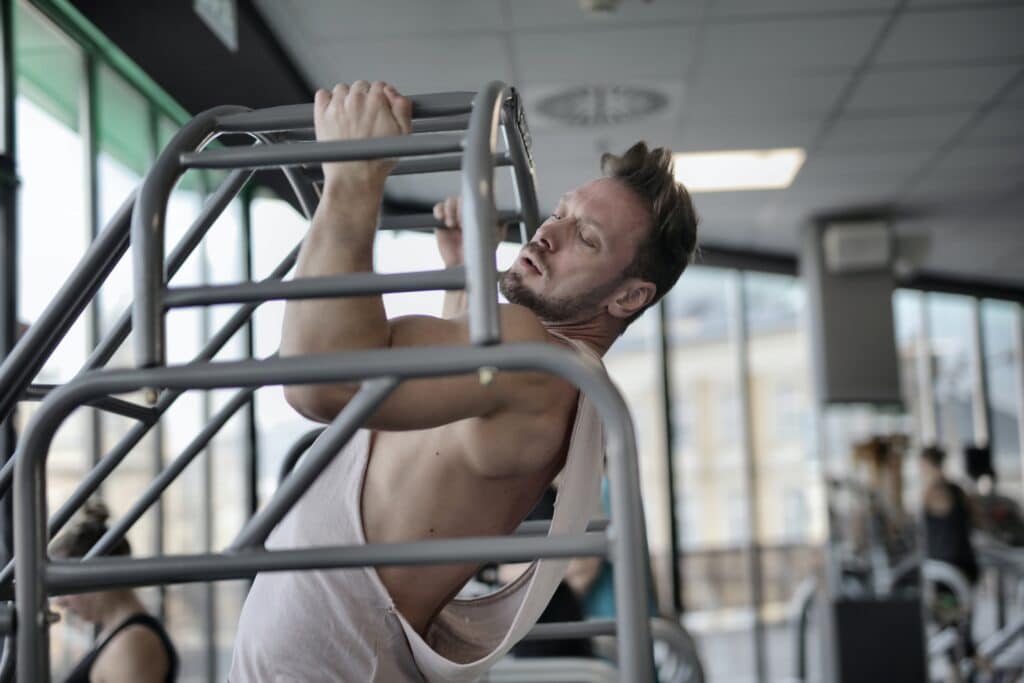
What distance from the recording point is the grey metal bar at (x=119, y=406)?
3.39 ft

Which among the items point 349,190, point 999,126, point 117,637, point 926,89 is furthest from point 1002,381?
point 349,190

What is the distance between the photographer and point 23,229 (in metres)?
2.88

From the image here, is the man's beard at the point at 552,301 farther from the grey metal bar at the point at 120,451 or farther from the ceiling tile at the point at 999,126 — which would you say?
the ceiling tile at the point at 999,126

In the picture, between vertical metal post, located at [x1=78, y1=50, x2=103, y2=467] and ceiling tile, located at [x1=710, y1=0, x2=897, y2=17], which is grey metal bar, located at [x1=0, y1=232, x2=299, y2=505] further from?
ceiling tile, located at [x1=710, y1=0, x2=897, y2=17]

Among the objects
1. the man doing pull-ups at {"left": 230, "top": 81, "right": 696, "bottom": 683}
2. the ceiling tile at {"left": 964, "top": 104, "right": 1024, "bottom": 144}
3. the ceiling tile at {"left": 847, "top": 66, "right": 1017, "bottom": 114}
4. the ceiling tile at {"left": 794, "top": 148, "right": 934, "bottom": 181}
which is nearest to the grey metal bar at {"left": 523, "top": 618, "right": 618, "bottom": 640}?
the man doing pull-ups at {"left": 230, "top": 81, "right": 696, "bottom": 683}

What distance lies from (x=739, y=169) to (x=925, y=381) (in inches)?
141

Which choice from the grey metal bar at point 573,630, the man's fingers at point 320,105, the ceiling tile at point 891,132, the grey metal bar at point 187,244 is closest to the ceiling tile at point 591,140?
the ceiling tile at point 891,132

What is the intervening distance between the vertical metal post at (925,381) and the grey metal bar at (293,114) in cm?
775

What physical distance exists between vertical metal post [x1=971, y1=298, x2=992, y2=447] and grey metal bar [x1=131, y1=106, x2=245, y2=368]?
856cm

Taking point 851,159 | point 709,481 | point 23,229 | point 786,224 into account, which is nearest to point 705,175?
point 851,159

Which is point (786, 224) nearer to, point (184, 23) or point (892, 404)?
point (892, 404)

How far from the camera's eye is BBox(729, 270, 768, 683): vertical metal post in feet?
23.2

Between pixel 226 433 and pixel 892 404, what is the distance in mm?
3830

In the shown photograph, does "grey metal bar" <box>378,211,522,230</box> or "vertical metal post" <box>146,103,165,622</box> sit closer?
"grey metal bar" <box>378,211,522,230</box>
